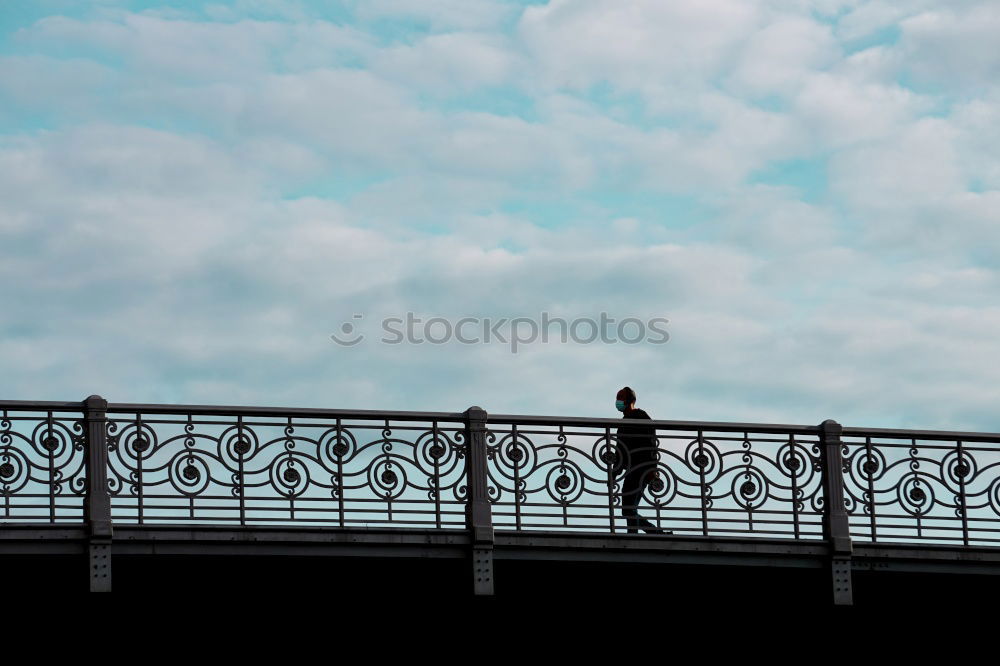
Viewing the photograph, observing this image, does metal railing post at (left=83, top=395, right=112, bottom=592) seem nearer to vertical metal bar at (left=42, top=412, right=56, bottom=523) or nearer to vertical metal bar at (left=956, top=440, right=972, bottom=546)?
vertical metal bar at (left=42, top=412, right=56, bottom=523)

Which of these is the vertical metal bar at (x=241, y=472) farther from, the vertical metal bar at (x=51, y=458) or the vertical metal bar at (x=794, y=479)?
the vertical metal bar at (x=794, y=479)

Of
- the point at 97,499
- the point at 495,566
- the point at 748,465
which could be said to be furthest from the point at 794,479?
the point at 97,499

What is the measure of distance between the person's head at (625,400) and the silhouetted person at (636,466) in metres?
0.53

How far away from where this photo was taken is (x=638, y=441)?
1786 centimetres

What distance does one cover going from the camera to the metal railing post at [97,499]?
643 inches

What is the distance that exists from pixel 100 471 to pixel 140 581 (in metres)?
1.77

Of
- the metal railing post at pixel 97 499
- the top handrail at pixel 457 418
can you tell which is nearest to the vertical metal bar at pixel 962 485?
the top handrail at pixel 457 418

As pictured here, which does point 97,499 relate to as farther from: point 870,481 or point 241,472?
point 870,481

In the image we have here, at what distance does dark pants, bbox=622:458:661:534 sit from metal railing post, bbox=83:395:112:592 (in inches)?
210

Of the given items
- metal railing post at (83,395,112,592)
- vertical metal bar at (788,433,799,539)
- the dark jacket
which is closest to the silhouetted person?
the dark jacket

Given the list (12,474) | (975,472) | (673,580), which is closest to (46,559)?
(12,474)

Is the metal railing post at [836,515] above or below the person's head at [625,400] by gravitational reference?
below

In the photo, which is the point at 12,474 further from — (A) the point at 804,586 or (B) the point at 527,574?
(A) the point at 804,586

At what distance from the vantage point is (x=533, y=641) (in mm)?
19250
